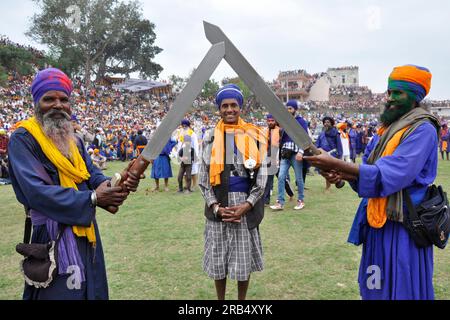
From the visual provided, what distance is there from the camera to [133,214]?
6.96 meters

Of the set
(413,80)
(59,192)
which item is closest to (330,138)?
(413,80)

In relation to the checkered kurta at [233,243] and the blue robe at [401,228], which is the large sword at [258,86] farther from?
the checkered kurta at [233,243]

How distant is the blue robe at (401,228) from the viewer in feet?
6.61

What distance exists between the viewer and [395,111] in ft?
7.36

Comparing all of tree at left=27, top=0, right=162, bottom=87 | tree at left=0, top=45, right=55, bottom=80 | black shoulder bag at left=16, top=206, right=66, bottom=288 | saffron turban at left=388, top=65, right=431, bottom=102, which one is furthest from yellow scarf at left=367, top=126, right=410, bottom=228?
tree at left=0, top=45, right=55, bottom=80

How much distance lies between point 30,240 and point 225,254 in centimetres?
147

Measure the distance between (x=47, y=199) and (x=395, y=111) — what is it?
2.24m

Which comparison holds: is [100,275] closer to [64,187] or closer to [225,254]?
[64,187]

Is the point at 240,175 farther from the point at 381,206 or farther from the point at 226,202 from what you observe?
the point at 381,206

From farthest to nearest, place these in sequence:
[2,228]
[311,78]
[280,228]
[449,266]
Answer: [311,78] < [2,228] < [280,228] < [449,266]

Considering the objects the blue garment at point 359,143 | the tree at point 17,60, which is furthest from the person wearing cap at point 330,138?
the tree at point 17,60

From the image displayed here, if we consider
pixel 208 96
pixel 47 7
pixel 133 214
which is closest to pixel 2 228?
pixel 133 214

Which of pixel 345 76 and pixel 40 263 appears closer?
pixel 40 263

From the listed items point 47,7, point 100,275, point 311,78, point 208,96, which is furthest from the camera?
point 311,78
